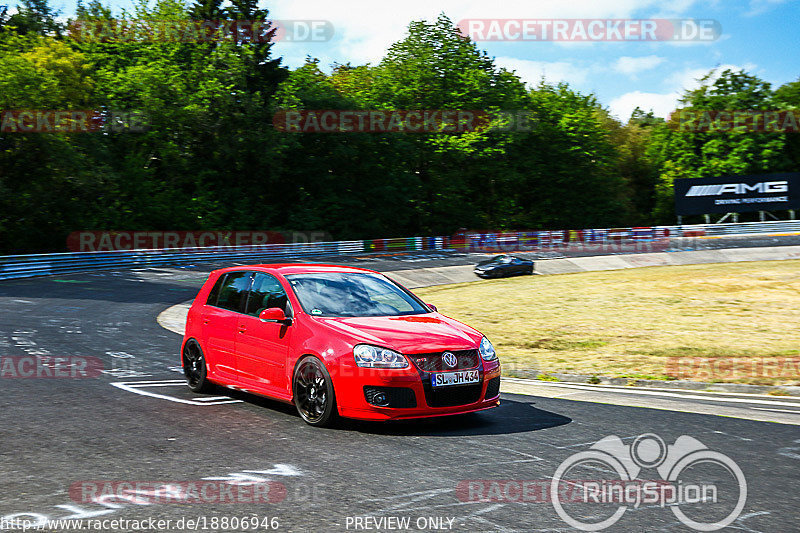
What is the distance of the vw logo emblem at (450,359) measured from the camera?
732 centimetres

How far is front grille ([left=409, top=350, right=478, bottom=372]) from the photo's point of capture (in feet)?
23.6

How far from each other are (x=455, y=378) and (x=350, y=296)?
66.3 inches

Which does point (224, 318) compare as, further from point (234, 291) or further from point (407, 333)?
point (407, 333)

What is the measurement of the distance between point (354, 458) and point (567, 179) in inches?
2578

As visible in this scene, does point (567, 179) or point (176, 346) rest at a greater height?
point (567, 179)

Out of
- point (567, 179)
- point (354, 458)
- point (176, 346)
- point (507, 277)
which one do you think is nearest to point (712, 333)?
point (176, 346)

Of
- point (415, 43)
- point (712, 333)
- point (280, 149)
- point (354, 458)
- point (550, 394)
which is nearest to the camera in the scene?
point (354, 458)

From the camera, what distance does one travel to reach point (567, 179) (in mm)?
69125

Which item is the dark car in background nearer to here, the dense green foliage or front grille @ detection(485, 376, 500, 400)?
the dense green foliage

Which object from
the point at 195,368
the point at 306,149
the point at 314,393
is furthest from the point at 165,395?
the point at 306,149

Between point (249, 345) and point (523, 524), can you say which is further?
point (249, 345)

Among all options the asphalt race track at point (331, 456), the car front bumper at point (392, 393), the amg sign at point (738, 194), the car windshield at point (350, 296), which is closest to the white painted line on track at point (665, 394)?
the asphalt race track at point (331, 456)

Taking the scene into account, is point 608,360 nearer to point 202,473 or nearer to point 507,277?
point 202,473

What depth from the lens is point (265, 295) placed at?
8.59 meters
